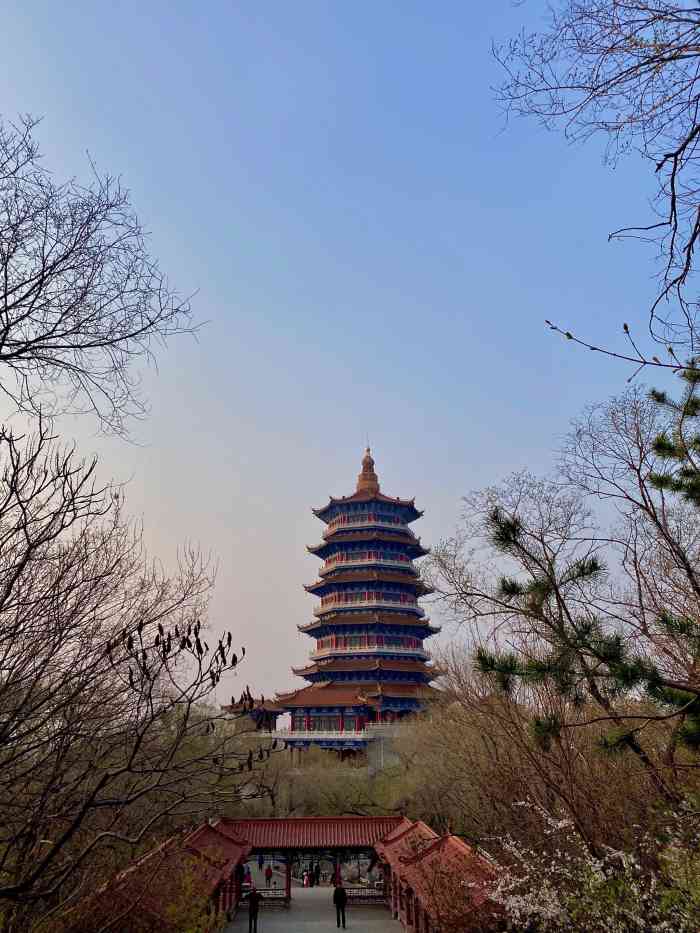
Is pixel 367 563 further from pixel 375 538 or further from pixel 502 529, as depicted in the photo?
pixel 502 529

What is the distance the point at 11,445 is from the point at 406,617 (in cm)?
3687

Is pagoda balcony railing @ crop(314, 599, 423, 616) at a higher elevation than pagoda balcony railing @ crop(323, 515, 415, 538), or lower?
lower

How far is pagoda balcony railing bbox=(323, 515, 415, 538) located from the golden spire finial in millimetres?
1521

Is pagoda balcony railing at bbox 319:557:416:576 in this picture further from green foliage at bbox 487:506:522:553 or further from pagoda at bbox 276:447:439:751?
green foliage at bbox 487:506:522:553

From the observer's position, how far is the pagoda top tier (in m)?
41.8

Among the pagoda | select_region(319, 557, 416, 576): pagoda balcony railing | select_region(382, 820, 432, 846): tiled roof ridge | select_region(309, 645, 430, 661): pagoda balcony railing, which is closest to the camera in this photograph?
select_region(382, 820, 432, 846): tiled roof ridge

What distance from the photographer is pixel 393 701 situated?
1406 inches

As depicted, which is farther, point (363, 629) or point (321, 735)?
point (363, 629)

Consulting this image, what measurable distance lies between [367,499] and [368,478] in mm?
2021

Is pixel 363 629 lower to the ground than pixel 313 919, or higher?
higher

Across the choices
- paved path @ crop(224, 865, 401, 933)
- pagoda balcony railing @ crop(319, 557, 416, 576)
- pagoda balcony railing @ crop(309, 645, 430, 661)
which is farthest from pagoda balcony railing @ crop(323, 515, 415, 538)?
paved path @ crop(224, 865, 401, 933)

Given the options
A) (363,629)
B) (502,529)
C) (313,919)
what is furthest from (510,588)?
(363,629)

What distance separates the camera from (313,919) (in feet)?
64.1

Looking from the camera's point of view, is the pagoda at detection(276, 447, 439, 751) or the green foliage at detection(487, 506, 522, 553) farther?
the pagoda at detection(276, 447, 439, 751)
